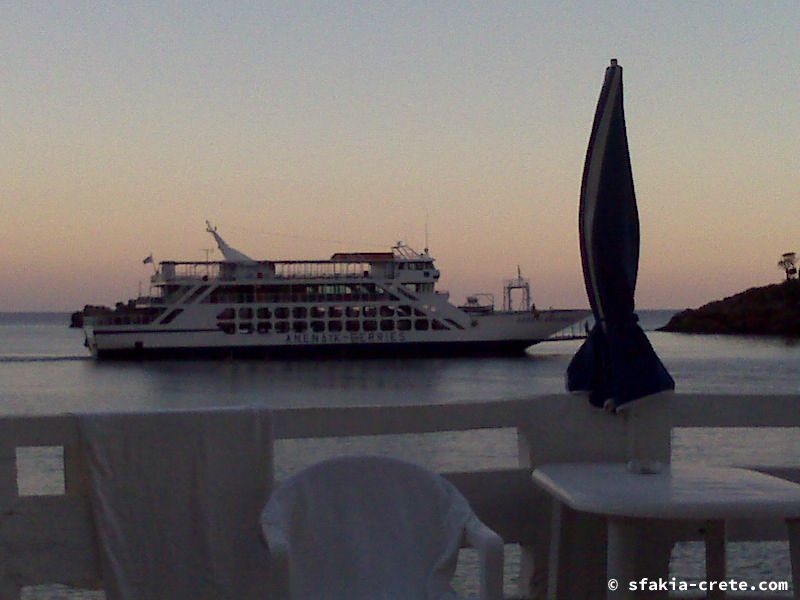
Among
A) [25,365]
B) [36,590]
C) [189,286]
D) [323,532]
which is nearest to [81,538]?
[323,532]

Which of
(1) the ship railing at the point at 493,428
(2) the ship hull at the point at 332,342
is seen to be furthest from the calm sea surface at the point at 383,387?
(1) the ship railing at the point at 493,428

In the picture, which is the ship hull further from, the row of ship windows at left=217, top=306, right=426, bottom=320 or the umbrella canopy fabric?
the umbrella canopy fabric

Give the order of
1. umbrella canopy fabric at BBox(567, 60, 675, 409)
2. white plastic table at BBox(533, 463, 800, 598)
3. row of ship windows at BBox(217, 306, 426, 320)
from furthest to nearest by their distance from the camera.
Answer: row of ship windows at BBox(217, 306, 426, 320) < umbrella canopy fabric at BBox(567, 60, 675, 409) < white plastic table at BBox(533, 463, 800, 598)

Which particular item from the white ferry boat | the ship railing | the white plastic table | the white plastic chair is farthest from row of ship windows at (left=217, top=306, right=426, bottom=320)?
the white plastic chair

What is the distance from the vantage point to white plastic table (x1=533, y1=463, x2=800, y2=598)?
6.65ft

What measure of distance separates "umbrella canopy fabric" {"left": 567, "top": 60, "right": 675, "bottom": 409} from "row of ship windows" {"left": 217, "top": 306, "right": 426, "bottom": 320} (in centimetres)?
4230

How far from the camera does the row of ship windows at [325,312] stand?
44.8m

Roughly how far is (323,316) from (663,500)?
1719 inches

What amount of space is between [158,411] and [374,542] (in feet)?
1.86

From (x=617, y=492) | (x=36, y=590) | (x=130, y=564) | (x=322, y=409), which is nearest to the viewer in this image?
(x=617, y=492)

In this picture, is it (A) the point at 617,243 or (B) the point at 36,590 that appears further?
(B) the point at 36,590

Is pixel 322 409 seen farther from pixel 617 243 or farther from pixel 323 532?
pixel 617 243

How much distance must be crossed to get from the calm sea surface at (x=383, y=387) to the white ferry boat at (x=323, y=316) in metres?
0.89

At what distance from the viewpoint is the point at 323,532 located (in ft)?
7.29
